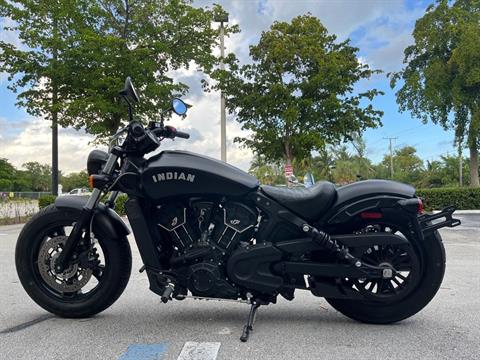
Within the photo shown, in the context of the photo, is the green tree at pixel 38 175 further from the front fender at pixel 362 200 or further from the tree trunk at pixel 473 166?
the front fender at pixel 362 200

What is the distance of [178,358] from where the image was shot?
282 centimetres

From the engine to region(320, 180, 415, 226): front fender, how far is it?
0.60m

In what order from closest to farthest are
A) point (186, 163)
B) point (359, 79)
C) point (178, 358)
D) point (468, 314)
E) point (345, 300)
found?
point (178, 358)
point (186, 163)
point (345, 300)
point (468, 314)
point (359, 79)

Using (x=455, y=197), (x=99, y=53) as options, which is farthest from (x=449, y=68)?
(x=99, y=53)

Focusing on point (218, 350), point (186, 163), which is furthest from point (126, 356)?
point (186, 163)

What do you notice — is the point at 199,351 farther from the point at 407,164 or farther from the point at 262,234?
the point at 407,164

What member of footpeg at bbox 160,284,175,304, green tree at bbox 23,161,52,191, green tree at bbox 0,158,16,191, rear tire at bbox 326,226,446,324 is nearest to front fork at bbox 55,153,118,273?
footpeg at bbox 160,284,175,304

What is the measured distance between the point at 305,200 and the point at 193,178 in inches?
33.5

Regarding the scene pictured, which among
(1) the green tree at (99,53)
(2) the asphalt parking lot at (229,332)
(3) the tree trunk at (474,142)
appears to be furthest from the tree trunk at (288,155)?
(2) the asphalt parking lot at (229,332)

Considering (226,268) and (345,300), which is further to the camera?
(345,300)

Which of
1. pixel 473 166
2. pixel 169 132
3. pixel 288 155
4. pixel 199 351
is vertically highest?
pixel 288 155

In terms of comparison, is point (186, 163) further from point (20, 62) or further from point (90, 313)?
point (20, 62)

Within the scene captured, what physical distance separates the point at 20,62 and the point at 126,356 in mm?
17669

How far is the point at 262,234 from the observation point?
3.36 meters
